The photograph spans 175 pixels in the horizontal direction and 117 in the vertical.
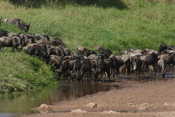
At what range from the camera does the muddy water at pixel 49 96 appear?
13414mm

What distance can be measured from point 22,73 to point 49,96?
1.71 m

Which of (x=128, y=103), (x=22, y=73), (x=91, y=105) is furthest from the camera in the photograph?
(x=22, y=73)

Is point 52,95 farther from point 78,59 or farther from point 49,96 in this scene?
point 78,59

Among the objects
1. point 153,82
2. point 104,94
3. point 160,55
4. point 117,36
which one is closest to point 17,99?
point 104,94

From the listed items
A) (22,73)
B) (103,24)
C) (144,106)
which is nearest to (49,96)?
(22,73)

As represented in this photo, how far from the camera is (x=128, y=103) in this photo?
14.2m

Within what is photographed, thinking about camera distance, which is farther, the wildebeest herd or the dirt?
the wildebeest herd

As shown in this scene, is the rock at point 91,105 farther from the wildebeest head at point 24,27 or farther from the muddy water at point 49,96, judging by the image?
the wildebeest head at point 24,27

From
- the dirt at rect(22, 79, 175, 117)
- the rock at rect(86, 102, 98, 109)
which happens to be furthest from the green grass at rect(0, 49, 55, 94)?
the rock at rect(86, 102, 98, 109)

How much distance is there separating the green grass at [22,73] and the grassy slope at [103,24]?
17.9 feet

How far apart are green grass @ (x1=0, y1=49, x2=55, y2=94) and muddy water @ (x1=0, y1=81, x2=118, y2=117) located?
0.38 meters

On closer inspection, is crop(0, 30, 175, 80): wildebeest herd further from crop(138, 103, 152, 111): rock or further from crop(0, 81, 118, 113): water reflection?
crop(138, 103, 152, 111): rock

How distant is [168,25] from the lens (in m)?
34.2

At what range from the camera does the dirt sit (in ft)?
40.1
